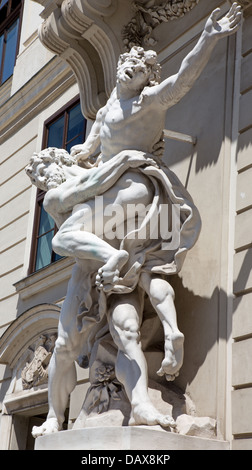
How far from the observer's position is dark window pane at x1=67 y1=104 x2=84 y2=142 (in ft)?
34.2

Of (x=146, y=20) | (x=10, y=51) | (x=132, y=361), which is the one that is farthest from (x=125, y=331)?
(x=10, y=51)

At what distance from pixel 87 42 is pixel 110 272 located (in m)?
3.83

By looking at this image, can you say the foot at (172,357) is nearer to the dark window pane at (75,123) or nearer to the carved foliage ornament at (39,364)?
the carved foliage ornament at (39,364)

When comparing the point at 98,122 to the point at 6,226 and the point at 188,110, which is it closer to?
the point at 188,110

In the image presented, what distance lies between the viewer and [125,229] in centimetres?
628

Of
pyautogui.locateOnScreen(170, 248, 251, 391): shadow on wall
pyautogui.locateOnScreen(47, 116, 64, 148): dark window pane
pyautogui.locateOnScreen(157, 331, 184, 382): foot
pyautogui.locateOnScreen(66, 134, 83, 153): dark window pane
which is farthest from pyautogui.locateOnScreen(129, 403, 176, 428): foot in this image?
pyautogui.locateOnScreen(47, 116, 64, 148): dark window pane

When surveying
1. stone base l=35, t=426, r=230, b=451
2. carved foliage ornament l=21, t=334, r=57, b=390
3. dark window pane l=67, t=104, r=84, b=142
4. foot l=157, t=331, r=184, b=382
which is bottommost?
stone base l=35, t=426, r=230, b=451

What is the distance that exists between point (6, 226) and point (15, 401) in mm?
2801

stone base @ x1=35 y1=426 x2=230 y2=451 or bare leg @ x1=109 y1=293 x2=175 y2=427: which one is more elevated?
bare leg @ x1=109 y1=293 x2=175 y2=427

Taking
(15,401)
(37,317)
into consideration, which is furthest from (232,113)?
(15,401)

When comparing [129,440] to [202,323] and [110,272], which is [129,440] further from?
[202,323]

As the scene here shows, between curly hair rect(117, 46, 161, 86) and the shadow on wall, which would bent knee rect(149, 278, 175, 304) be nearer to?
the shadow on wall

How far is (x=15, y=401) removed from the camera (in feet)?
32.2

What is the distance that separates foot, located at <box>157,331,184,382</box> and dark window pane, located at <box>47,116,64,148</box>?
223 inches
